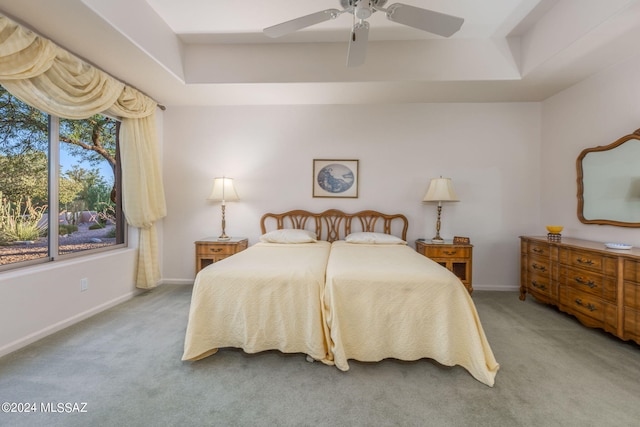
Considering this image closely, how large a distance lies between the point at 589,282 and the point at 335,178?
2.78m

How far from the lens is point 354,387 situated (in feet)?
5.30

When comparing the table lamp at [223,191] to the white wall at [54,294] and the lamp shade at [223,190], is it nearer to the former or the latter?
the lamp shade at [223,190]

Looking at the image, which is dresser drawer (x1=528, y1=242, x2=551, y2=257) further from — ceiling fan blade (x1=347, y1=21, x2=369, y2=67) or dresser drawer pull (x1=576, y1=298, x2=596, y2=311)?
Result: ceiling fan blade (x1=347, y1=21, x2=369, y2=67)

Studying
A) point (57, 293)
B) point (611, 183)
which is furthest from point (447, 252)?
point (57, 293)

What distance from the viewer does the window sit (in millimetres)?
2123

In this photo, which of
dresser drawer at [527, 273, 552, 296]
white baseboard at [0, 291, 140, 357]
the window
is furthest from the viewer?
dresser drawer at [527, 273, 552, 296]

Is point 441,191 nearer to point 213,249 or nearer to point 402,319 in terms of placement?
point 402,319

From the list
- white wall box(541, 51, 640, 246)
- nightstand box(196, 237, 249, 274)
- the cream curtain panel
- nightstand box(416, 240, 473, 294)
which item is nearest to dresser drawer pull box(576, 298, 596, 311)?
white wall box(541, 51, 640, 246)

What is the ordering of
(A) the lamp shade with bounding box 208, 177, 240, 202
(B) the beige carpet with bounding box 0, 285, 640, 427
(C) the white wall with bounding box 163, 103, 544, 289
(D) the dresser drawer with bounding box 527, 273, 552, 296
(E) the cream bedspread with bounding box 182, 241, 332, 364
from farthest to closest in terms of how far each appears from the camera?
(C) the white wall with bounding box 163, 103, 544, 289, (A) the lamp shade with bounding box 208, 177, 240, 202, (D) the dresser drawer with bounding box 527, 273, 552, 296, (E) the cream bedspread with bounding box 182, 241, 332, 364, (B) the beige carpet with bounding box 0, 285, 640, 427

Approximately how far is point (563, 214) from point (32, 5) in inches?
208

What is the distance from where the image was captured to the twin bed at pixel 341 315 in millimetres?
1745

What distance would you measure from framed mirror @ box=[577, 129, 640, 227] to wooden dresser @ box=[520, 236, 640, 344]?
320 millimetres

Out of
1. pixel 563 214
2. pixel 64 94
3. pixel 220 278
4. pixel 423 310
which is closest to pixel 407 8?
pixel 423 310

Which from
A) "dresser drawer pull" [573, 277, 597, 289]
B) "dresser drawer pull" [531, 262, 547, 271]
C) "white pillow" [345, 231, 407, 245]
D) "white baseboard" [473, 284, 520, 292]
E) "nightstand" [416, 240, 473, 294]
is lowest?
"white baseboard" [473, 284, 520, 292]
